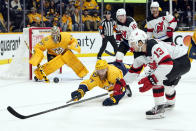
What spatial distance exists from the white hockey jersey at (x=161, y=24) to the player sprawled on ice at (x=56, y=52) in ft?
3.95

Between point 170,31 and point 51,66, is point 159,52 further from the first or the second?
point 51,66

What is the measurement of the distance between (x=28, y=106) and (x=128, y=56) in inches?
274

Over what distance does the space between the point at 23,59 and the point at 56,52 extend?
0.65 meters

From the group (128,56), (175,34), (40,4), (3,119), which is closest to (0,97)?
(3,119)

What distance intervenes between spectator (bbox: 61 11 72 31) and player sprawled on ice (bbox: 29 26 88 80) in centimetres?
433

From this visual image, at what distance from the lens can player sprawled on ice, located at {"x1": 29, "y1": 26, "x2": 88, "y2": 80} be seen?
5.95 m

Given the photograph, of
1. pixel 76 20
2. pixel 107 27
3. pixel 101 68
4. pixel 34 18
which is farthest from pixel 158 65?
pixel 76 20

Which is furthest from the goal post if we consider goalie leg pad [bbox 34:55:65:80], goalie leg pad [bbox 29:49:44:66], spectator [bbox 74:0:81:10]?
spectator [bbox 74:0:81:10]

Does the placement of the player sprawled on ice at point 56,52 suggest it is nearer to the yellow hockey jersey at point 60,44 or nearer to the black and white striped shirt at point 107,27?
the yellow hockey jersey at point 60,44

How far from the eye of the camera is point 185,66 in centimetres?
352

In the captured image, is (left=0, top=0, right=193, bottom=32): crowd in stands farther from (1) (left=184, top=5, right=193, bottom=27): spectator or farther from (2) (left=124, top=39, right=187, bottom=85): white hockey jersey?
(2) (left=124, top=39, right=187, bottom=85): white hockey jersey

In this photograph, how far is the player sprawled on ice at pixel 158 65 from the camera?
128 inches

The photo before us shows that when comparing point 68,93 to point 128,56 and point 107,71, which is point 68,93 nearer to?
point 107,71

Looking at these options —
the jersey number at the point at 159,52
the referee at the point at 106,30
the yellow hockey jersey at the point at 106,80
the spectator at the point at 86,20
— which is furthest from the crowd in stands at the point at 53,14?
the jersey number at the point at 159,52
